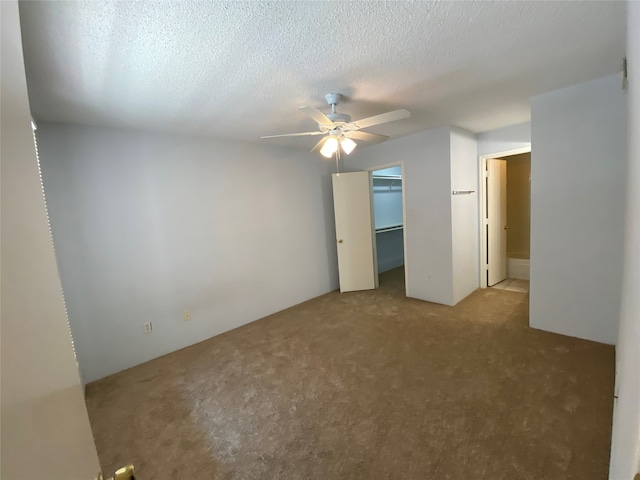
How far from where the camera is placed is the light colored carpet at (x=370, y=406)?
161 centimetres

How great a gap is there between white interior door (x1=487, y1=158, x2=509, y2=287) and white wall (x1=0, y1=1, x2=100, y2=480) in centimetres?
484

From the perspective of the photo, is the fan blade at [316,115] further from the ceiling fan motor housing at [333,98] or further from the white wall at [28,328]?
the white wall at [28,328]

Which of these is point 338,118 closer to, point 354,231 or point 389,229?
point 354,231

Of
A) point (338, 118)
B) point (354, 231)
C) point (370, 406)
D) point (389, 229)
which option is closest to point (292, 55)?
point (338, 118)

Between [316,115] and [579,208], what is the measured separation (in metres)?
2.57

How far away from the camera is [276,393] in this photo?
229 centimetres

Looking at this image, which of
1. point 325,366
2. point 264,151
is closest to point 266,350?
point 325,366

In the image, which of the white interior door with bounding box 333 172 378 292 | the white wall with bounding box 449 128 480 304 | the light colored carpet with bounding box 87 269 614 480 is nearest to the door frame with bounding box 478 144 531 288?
the white wall with bounding box 449 128 480 304

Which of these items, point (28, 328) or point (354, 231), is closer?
point (28, 328)

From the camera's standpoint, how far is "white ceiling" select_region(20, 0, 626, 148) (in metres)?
1.36

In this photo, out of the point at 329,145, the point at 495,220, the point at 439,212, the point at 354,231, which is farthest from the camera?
the point at 354,231

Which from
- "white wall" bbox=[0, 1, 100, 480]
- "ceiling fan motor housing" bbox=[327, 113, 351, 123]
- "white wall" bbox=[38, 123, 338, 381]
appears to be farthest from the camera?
"white wall" bbox=[38, 123, 338, 381]

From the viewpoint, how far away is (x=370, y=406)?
6.75ft

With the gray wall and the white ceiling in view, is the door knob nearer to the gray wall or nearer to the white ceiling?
the white ceiling
